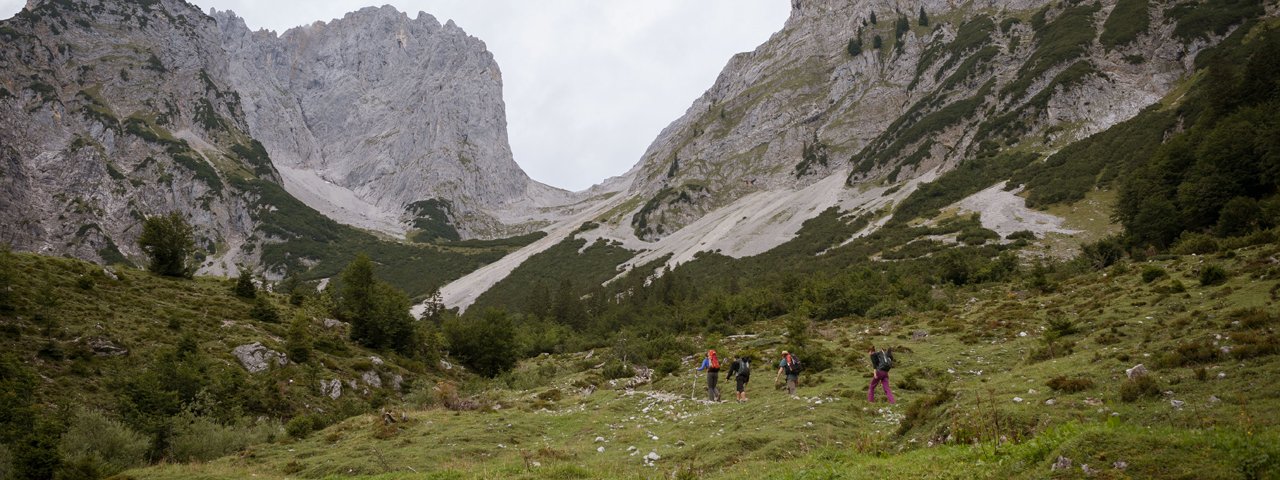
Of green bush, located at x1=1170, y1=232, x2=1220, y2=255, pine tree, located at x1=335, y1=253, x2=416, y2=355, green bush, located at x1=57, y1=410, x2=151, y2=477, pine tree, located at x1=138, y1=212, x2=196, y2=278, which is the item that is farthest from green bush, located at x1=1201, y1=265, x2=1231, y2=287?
pine tree, located at x1=138, y1=212, x2=196, y2=278

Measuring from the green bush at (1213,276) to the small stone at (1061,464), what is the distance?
19.6 metres

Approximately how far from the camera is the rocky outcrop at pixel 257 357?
29.1 meters

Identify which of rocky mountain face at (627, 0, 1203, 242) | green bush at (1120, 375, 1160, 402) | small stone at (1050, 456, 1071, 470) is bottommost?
green bush at (1120, 375, 1160, 402)

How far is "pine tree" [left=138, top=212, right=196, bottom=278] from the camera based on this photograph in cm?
3822

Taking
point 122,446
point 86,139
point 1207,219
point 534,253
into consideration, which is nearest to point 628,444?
point 122,446

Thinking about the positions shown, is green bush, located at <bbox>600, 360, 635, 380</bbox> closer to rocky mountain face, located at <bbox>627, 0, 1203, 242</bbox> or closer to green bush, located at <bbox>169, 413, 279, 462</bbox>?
green bush, located at <bbox>169, 413, 279, 462</bbox>

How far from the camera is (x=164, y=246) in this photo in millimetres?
38406

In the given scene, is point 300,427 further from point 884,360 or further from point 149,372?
point 884,360

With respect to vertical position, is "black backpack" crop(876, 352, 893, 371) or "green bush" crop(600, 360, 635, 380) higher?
"black backpack" crop(876, 352, 893, 371)

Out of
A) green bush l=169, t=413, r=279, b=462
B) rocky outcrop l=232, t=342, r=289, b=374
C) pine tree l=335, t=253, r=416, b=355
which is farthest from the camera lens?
pine tree l=335, t=253, r=416, b=355

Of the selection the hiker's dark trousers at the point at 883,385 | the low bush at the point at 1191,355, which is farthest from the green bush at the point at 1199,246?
the hiker's dark trousers at the point at 883,385

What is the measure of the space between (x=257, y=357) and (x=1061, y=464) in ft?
111

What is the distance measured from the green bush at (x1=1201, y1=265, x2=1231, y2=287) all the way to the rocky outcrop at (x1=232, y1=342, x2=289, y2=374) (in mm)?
40876

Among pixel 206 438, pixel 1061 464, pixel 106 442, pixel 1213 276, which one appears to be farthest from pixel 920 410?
pixel 106 442
